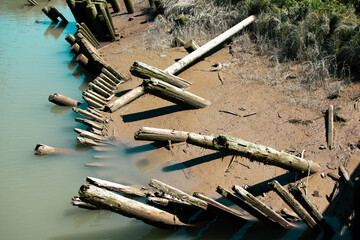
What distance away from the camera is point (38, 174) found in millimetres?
6664

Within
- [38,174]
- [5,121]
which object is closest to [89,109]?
[38,174]

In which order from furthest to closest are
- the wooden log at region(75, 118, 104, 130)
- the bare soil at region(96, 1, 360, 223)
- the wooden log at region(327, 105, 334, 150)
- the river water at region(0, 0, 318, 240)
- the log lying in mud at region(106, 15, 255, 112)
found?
the log lying in mud at region(106, 15, 255, 112) → the wooden log at region(75, 118, 104, 130) → the wooden log at region(327, 105, 334, 150) → the bare soil at region(96, 1, 360, 223) → the river water at region(0, 0, 318, 240)

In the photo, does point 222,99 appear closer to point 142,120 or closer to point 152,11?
point 142,120

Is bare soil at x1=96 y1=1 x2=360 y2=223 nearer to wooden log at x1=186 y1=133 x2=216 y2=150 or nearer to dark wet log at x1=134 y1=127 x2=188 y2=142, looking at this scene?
dark wet log at x1=134 y1=127 x2=188 y2=142

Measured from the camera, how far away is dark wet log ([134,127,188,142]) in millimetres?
5848

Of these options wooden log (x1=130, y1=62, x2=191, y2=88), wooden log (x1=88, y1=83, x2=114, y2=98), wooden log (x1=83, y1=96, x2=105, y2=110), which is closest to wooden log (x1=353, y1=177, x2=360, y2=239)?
wooden log (x1=130, y1=62, x2=191, y2=88)

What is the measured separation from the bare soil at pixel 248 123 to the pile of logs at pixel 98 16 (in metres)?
3.99

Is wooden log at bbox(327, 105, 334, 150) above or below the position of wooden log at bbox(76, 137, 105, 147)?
above

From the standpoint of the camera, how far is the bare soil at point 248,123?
554cm

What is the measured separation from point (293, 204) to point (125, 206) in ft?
7.73

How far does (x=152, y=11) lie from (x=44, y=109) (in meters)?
8.18

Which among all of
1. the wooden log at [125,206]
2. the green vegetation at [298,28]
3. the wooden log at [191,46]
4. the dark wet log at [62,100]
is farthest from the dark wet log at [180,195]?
the wooden log at [191,46]

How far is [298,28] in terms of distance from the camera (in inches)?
337

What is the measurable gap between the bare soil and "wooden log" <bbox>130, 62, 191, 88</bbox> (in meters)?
0.64
